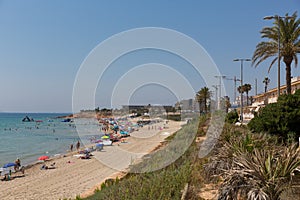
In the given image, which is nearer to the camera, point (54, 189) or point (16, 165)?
point (54, 189)

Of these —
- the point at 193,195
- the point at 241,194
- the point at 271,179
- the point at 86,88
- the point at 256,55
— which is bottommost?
the point at 193,195

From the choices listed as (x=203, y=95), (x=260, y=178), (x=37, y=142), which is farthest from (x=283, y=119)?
(x=203, y=95)

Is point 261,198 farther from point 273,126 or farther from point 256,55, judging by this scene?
point 256,55

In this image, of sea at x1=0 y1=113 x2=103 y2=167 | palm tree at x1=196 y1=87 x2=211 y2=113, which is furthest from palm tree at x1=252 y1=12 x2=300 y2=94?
palm tree at x1=196 y1=87 x2=211 y2=113

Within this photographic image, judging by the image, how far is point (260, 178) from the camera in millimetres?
4609

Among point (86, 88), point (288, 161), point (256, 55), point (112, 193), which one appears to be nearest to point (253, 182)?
point (288, 161)

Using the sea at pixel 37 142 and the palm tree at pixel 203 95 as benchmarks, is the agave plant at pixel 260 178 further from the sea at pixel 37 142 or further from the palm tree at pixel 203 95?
the palm tree at pixel 203 95

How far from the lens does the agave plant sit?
441cm

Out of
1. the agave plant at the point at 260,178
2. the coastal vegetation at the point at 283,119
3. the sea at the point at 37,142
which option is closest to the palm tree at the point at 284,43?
the coastal vegetation at the point at 283,119

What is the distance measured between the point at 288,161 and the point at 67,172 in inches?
676

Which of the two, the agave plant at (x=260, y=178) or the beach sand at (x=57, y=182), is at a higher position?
the agave plant at (x=260, y=178)

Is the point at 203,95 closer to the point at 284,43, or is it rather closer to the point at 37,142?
the point at 37,142

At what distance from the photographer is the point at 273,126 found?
35.7 feet

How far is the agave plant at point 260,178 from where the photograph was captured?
4.41 metres
